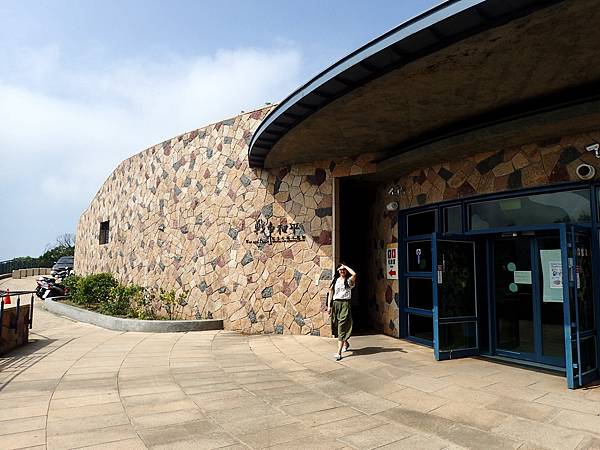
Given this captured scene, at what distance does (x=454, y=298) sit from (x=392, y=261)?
2.05 metres

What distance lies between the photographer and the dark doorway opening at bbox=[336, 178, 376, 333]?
10.3 m

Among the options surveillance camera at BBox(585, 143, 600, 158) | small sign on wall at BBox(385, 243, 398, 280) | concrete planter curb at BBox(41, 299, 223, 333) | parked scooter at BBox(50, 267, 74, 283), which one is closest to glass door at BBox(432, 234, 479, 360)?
small sign on wall at BBox(385, 243, 398, 280)

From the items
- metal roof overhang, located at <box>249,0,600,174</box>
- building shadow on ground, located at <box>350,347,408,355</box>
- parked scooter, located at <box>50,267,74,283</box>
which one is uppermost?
metal roof overhang, located at <box>249,0,600,174</box>

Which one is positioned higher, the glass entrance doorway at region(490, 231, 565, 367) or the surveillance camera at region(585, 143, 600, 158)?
the surveillance camera at region(585, 143, 600, 158)

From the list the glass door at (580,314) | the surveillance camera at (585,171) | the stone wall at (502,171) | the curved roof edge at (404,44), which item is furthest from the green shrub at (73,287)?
A: the surveillance camera at (585,171)

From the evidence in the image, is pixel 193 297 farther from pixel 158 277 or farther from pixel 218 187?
pixel 218 187

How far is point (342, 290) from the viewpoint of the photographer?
7.36 m

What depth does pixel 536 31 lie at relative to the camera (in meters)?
4.18

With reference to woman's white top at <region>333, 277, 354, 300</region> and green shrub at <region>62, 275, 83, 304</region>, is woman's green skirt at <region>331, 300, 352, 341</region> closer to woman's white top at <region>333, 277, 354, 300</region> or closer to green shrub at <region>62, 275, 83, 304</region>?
woman's white top at <region>333, 277, 354, 300</region>

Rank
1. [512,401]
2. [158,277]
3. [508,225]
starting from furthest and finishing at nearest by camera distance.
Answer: [158,277], [508,225], [512,401]

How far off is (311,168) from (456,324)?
14.9 ft

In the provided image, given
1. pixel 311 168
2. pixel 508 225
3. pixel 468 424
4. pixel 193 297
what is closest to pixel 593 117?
pixel 508 225

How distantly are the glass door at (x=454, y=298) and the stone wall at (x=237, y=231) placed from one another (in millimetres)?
2523

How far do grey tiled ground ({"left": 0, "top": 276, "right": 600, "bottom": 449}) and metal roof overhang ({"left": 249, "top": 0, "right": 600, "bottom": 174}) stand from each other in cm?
375
